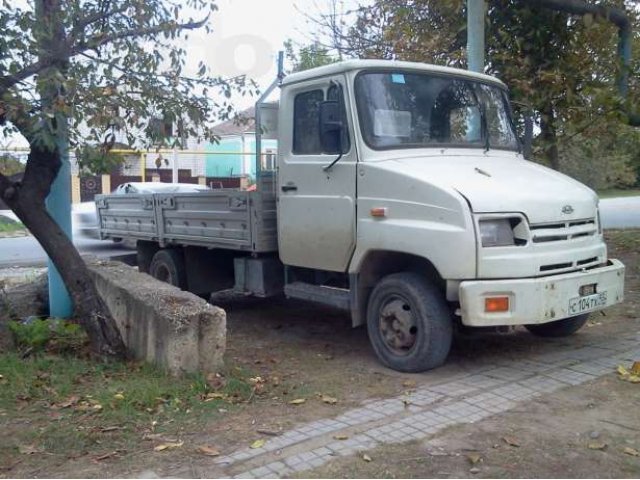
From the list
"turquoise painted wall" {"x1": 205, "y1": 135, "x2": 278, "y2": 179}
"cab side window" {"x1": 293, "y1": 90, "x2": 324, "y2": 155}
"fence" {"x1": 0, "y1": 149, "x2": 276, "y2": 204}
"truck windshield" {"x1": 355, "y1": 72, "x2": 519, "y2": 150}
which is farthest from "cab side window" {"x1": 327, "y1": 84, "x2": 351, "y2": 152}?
"turquoise painted wall" {"x1": 205, "y1": 135, "x2": 278, "y2": 179}

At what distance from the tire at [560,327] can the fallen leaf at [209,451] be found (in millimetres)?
3557

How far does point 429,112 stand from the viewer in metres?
6.25

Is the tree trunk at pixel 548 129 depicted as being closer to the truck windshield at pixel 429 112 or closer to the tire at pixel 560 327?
the truck windshield at pixel 429 112

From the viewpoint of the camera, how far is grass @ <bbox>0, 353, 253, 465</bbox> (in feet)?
14.4

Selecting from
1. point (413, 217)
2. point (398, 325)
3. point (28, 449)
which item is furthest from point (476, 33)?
point (28, 449)

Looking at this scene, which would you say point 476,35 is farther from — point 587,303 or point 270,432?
point 270,432

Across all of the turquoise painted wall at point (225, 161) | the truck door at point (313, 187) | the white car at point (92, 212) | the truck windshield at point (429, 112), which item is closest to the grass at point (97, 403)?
the truck door at point (313, 187)

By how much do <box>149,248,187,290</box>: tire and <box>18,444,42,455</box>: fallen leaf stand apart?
4.36 m

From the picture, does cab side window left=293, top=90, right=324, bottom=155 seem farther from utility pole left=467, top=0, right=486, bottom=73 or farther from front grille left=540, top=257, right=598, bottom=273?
utility pole left=467, top=0, right=486, bottom=73

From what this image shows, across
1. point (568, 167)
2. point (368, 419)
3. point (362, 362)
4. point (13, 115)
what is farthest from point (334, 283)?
point (568, 167)

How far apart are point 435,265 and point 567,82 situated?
5.46 meters

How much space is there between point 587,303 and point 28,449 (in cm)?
416

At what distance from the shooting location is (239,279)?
7.50m

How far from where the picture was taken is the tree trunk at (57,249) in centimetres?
606
